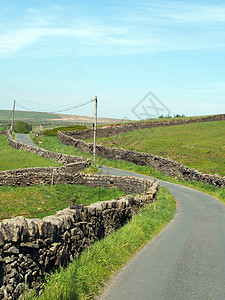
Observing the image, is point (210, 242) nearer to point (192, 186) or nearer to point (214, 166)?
point (192, 186)

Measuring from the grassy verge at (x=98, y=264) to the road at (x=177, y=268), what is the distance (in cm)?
27

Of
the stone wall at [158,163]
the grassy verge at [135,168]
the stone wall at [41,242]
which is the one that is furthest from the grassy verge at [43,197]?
the stone wall at [158,163]

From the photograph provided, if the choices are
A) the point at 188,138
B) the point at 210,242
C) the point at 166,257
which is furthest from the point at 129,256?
the point at 188,138

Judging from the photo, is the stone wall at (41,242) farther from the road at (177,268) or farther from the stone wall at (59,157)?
the stone wall at (59,157)

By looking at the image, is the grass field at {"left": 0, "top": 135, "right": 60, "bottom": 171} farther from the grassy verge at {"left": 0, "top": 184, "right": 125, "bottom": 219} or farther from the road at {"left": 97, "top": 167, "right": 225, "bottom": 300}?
the road at {"left": 97, "top": 167, "right": 225, "bottom": 300}

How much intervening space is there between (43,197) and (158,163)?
→ 21.5m

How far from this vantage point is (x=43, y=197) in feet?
76.3

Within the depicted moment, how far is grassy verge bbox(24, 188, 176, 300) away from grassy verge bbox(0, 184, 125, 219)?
22.4ft

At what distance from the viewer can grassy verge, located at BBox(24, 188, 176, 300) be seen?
7125mm

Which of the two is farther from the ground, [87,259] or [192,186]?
[87,259]

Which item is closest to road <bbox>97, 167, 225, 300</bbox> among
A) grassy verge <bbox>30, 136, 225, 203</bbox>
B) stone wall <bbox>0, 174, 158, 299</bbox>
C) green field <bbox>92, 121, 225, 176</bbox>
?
stone wall <bbox>0, 174, 158, 299</bbox>

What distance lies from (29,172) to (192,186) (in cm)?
1675

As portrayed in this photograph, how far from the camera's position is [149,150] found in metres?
51.1

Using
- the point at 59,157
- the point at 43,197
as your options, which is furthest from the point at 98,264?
the point at 59,157
